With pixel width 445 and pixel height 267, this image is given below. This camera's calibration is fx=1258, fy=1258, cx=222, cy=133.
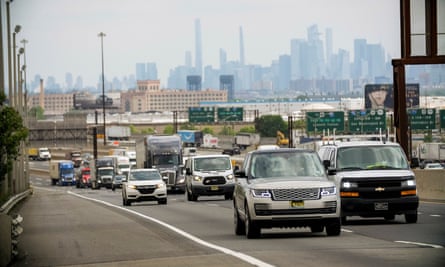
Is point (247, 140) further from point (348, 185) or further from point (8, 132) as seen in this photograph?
point (348, 185)

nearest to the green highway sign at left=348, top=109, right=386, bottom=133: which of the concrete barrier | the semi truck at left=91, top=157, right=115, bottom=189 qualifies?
the semi truck at left=91, top=157, right=115, bottom=189

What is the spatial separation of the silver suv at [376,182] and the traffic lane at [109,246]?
4.29 m

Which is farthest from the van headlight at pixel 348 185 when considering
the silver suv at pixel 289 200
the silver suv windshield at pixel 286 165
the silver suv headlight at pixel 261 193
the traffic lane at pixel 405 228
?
Answer: the silver suv headlight at pixel 261 193

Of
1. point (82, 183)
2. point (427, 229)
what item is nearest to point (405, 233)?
point (427, 229)

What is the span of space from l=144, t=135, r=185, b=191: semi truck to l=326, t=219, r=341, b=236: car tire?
4677cm

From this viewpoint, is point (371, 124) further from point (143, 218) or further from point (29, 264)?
point (29, 264)

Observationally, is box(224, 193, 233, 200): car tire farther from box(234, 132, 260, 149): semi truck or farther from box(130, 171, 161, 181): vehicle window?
box(234, 132, 260, 149): semi truck

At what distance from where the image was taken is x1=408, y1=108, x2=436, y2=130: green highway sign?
108 m

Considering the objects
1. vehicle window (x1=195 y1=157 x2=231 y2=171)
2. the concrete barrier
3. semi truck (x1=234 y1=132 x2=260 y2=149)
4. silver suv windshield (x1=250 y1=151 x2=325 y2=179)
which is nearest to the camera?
silver suv windshield (x1=250 y1=151 x2=325 y2=179)

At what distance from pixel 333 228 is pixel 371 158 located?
17.5ft

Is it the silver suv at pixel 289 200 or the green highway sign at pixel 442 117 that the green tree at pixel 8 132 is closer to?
the silver suv at pixel 289 200

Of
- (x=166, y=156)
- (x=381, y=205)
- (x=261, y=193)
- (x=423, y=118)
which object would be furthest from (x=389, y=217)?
(x=423, y=118)

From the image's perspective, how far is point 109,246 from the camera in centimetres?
2378

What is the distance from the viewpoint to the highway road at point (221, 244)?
62.5 ft
